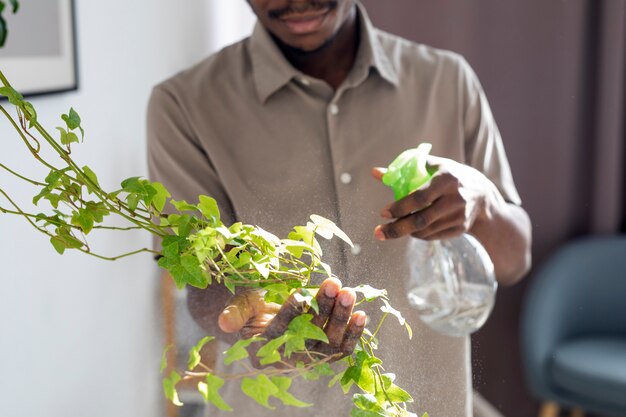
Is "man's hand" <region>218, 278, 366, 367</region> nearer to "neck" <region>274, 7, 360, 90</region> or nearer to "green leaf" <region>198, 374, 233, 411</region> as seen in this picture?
"green leaf" <region>198, 374, 233, 411</region>

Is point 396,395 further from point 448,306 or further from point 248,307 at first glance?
point 448,306

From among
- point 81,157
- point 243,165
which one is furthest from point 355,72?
point 81,157

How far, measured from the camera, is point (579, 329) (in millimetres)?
1812

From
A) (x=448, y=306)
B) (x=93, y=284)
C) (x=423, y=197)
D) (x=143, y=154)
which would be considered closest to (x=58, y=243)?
(x=423, y=197)

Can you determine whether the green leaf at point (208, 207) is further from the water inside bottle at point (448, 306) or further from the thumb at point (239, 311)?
the water inside bottle at point (448, 306)

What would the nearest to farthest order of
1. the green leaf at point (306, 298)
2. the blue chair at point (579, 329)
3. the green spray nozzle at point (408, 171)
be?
the green leaf at point (306, 298) → the green spray nozzle at point (408, 171) → the blue chair at point (579, 329)

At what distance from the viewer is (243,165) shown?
815 mm

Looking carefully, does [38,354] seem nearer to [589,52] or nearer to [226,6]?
[226,6]

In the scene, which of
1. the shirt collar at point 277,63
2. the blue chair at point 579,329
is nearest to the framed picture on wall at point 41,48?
the shirt collar at point 277,63

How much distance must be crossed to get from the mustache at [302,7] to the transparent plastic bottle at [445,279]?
0.84ft

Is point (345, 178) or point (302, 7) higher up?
point (302, 7)

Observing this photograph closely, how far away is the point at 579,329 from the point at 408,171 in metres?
1.38

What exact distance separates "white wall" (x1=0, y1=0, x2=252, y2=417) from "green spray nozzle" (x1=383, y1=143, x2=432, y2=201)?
0.25 m

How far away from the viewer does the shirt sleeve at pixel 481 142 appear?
904 millimetres
